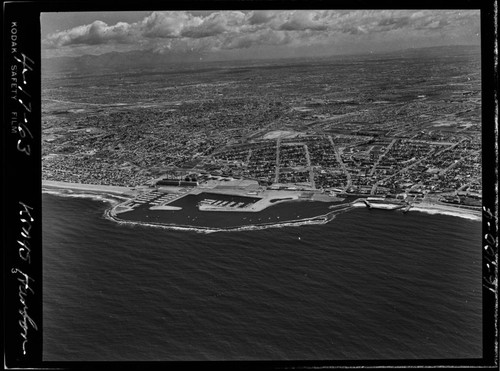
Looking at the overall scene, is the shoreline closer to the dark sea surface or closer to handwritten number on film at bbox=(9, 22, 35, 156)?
the dark sea surface

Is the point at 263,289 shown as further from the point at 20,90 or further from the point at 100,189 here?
the point at 20,90

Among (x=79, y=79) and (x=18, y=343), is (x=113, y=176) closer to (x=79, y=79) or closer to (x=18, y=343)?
(x=79, y=79)

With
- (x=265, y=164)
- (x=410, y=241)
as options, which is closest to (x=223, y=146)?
(x=265, y=164)

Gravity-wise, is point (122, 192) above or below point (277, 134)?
below
